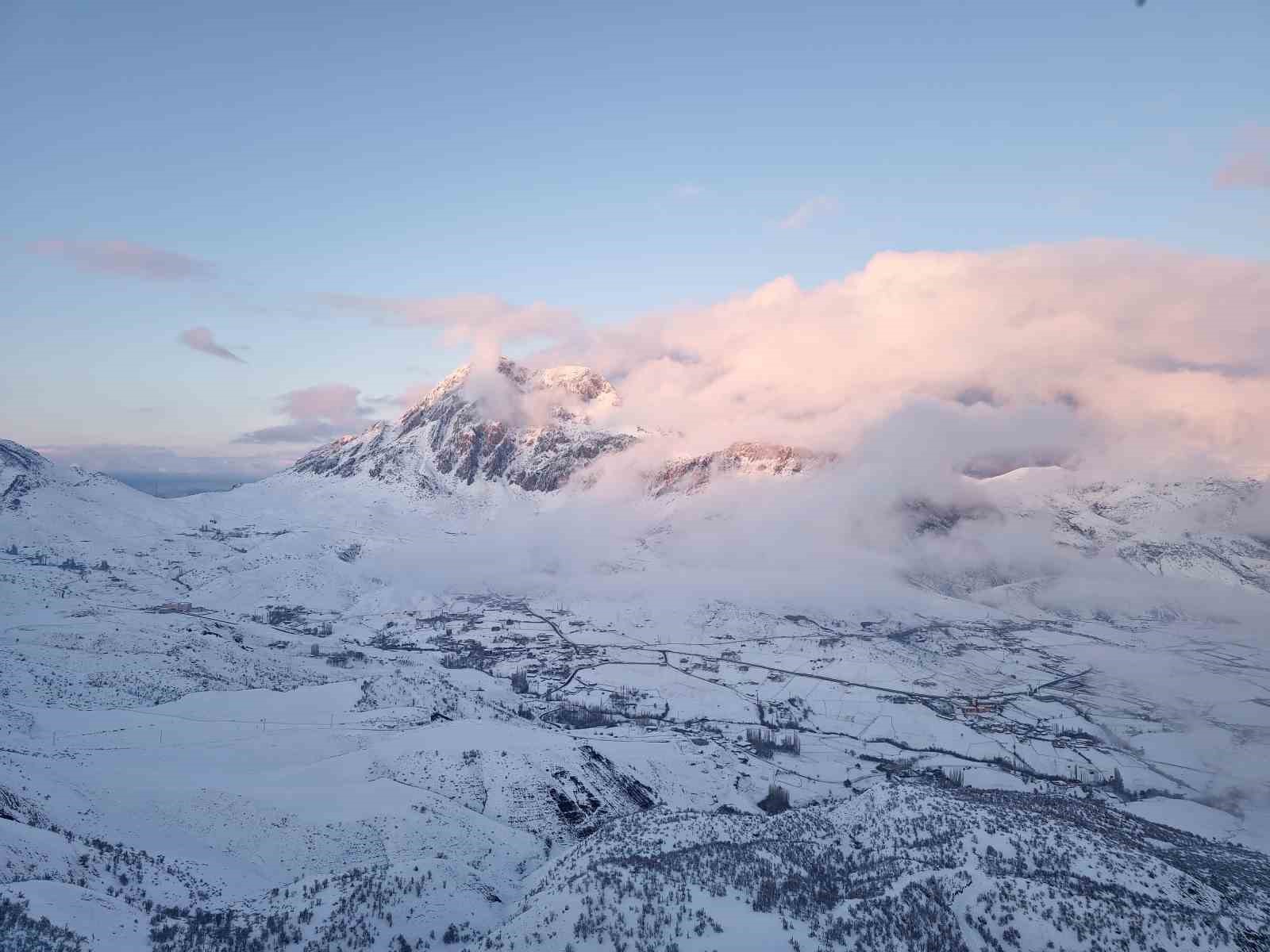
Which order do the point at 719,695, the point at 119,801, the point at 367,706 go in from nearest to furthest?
the point at 119,801
the point at 367,706
the point at 719,695

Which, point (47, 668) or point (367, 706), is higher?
point (47, 668)

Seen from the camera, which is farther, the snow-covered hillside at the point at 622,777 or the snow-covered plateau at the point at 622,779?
the snow-covered hillside at the point at 622,777

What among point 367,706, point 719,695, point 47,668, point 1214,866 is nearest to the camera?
point 1214,866

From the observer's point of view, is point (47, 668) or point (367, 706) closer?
point (47, 668)

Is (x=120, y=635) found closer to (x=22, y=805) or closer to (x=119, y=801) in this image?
(x=119, y=801)

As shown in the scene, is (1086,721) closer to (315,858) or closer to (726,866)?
(726,866)

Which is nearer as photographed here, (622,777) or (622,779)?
(622,779)

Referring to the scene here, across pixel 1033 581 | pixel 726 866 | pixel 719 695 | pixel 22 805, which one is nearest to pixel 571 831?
pixel 726 866

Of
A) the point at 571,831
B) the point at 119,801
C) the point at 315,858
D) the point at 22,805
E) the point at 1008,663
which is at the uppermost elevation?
the point at 22,805

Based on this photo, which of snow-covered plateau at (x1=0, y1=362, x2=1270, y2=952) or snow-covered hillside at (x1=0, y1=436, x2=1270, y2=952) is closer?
snow-covered plateau at (x1=0, y1=362, x2=1270, y2=952)
